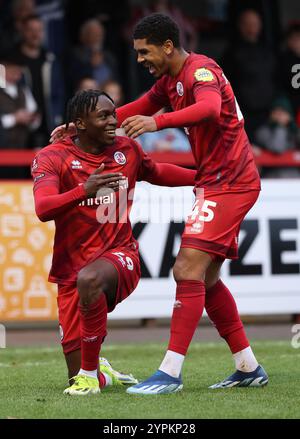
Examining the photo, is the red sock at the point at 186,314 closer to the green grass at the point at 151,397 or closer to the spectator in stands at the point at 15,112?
the green grass at the point at 151,397

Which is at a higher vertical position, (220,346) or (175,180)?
(175,180)

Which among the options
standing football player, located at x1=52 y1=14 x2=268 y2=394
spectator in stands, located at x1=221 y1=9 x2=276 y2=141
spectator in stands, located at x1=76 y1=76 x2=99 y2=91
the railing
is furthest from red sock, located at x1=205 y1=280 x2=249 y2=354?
spectator in stands, located at x1=221 y1=9 x2=276 y2=141

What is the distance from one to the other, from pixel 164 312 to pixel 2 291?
156cm

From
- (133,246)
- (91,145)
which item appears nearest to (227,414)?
(133,246)

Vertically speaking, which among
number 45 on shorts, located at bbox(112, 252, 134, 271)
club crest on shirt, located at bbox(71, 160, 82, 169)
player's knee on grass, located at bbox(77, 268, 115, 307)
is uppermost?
club crest on shirt, located at bbox(71, 160, 82, 169)

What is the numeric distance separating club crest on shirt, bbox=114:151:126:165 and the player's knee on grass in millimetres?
787

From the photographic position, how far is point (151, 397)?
6141mm

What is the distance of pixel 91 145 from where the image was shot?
22.1ft

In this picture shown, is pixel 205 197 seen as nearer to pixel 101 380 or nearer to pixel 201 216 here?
pixel 201 216

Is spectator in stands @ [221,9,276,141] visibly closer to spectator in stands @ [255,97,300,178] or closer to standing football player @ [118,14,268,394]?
spectator in stands @ [255,97,300,178]

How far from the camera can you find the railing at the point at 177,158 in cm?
1159

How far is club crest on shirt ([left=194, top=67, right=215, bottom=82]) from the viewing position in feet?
20.8

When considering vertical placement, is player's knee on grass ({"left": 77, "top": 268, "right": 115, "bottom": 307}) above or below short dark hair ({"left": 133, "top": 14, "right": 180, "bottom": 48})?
below

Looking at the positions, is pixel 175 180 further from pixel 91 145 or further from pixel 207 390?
pixel 207 390
